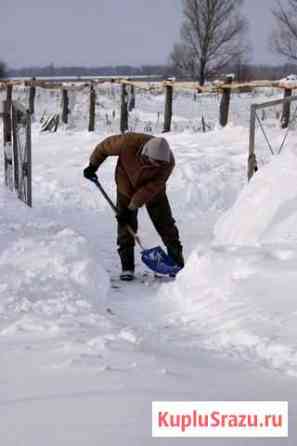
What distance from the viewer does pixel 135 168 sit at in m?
5.98

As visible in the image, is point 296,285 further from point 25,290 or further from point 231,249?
point 25,290

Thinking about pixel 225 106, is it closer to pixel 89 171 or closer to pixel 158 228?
pixel 158 228

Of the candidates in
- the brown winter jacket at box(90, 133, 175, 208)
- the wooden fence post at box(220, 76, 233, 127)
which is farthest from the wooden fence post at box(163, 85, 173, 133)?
the brown winter jacket at box(90, 133, 175, 208)

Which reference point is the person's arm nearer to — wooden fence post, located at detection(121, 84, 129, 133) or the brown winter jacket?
the brown winter jacket

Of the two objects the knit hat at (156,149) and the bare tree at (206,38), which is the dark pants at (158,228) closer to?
the knit hat at (156,149)

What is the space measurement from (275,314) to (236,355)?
22.0 inches

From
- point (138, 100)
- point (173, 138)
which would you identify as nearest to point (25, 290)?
point (173, 138)

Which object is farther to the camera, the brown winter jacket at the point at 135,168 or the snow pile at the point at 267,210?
the snow pile at the point at 267,210

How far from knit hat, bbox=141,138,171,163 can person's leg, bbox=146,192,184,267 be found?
0.50 m

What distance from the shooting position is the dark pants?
6.14 meters

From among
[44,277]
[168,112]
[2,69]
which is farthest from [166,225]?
[2,69]

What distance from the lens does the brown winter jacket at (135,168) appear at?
5.90m

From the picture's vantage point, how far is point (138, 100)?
27.7m

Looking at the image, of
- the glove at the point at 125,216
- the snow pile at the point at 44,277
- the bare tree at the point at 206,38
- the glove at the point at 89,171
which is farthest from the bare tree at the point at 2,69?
the glove at the point at 125,216
